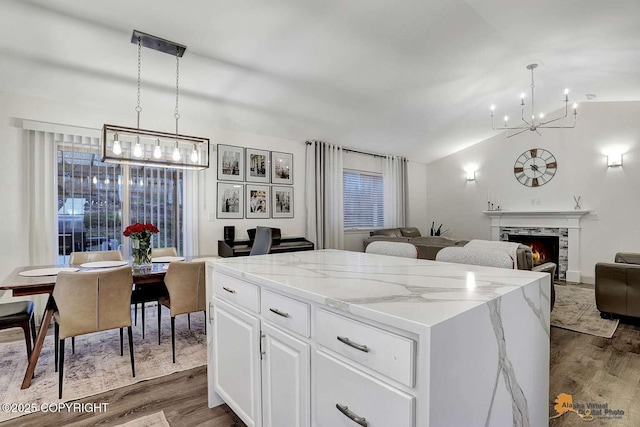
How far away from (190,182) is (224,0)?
2639 mm

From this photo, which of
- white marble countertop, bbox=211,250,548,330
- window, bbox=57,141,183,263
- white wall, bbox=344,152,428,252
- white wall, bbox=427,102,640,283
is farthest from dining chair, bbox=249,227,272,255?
white wall, bbox=427,102,640,283

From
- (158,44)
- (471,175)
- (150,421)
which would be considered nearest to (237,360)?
(150,421)

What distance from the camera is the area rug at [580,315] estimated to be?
3.33 meters

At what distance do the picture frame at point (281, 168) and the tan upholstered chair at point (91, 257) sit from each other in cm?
260

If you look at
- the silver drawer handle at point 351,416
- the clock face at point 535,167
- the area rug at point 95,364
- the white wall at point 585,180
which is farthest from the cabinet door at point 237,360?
the clock face at point 535,167

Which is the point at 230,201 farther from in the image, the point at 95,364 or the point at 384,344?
the point at 384,344

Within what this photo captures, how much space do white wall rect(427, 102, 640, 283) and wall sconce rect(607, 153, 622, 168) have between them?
0.07 meters

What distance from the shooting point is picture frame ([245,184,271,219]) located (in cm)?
512

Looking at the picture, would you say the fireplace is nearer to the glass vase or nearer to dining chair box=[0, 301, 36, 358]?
the glass vase

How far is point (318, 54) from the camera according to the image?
11.0ft

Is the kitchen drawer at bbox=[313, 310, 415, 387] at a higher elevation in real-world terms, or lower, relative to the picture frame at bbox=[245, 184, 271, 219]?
lower

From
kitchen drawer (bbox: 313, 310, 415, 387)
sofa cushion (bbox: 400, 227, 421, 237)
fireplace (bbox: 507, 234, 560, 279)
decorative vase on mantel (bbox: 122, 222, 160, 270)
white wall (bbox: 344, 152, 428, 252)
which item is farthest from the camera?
sofa cushion (bbox: 400, 227, 421, 237)

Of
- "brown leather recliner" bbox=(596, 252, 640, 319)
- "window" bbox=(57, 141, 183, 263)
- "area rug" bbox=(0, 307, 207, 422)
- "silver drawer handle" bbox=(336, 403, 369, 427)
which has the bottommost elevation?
"area rug" bbox=(0, 307, 207, 422)

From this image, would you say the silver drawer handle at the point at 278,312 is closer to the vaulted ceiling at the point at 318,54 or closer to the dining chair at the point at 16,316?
the dining chair at the point at 16,316
